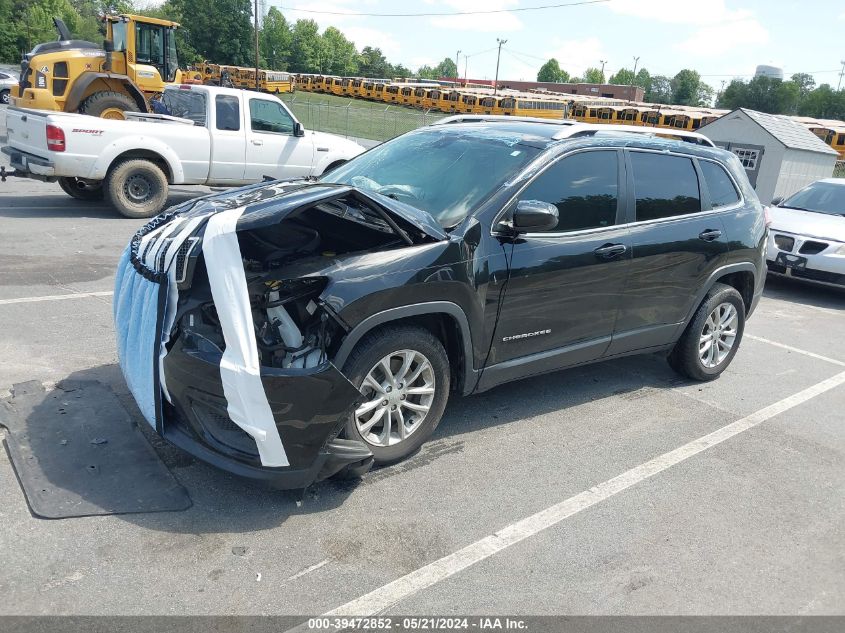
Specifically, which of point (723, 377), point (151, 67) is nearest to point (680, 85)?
point (151, 67)

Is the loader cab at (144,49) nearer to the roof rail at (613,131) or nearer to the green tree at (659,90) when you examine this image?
the roof rail at (613,131)

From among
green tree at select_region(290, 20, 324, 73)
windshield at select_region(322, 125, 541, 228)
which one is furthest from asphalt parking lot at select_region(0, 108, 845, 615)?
green tree at select_region(290, 20, 324, 73)

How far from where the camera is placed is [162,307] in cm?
348

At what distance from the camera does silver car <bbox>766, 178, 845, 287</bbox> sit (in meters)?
9.27

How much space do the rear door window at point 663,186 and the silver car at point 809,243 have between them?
4176 mm

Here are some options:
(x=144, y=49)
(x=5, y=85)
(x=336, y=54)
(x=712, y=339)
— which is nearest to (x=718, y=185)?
(x=712, y=339)

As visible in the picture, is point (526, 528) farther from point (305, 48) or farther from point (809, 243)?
point (305, 48)

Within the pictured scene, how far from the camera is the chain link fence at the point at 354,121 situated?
2941 centimetres

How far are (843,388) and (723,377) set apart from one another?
1006 millimetres

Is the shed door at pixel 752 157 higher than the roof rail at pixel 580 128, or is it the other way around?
the roof rail at pixel 580 128

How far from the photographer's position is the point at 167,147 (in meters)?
10.6

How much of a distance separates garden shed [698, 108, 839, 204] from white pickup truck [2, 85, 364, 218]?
10.2 m

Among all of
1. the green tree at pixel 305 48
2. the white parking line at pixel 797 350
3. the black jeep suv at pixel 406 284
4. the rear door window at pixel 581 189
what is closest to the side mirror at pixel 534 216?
the black jeep suv at pixel 406 284

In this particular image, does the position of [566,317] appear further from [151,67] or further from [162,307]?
[151,67]
